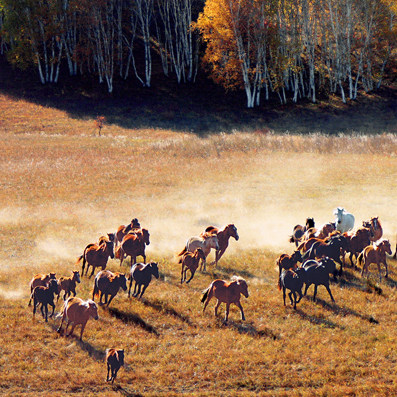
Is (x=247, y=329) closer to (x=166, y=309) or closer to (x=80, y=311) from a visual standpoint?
(x=166, y=309)

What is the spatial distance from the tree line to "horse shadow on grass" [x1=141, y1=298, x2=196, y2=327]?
5277 cm

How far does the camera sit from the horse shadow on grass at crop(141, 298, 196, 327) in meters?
12.3

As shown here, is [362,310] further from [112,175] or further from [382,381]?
[112,175]

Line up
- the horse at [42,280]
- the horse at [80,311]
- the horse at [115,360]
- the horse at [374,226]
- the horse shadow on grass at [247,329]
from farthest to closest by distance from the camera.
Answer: the horse at [374,226] → the horse at [42,280] → the horse shadow on grass at [247,329] → the horse at [80,311] → the horse at [115,360]

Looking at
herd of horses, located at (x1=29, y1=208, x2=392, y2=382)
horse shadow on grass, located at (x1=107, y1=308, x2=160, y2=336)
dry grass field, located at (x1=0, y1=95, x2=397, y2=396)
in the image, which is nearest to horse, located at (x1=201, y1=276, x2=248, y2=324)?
herd of horses, located at (x1=29, y1=208, x2=392, y2=382)

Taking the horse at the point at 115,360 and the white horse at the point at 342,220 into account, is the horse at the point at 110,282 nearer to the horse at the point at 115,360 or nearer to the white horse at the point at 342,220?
the horse at the point at 115,360

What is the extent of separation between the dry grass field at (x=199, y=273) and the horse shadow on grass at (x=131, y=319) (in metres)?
0.05

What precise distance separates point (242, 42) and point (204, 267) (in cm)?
5406

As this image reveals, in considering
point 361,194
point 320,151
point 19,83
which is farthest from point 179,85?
point 361,194

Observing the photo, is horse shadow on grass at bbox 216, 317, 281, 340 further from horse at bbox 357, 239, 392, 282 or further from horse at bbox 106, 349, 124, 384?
horse at bbox 357, 239, 392, 282

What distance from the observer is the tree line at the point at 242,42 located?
62.5 meters

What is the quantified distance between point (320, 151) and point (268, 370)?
31.3 meters

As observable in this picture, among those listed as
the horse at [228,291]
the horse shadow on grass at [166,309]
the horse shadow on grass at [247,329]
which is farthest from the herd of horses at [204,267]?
the horse shadow on grass at [166,309]

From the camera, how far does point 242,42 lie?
6431 cm
